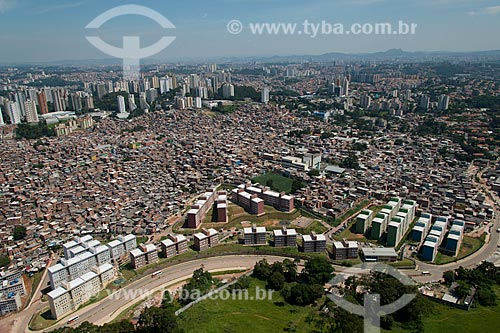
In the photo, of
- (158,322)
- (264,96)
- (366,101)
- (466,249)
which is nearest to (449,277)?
(466,249)

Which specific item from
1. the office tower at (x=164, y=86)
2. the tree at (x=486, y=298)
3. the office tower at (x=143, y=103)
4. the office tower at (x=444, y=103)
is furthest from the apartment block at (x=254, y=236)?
the office tower at (x=164, y=86)

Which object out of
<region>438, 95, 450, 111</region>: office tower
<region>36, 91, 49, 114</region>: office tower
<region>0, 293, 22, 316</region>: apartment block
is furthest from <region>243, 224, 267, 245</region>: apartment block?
<region>36, 91, 49, 114</region>: office tower

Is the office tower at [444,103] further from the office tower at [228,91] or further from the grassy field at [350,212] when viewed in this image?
the grassy field at [350,212]

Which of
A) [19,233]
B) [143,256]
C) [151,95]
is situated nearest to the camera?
[143,256]

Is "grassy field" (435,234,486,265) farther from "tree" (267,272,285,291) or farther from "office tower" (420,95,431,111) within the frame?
"office tower" (420,95,431,111)

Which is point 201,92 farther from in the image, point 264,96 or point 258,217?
point 258,217
